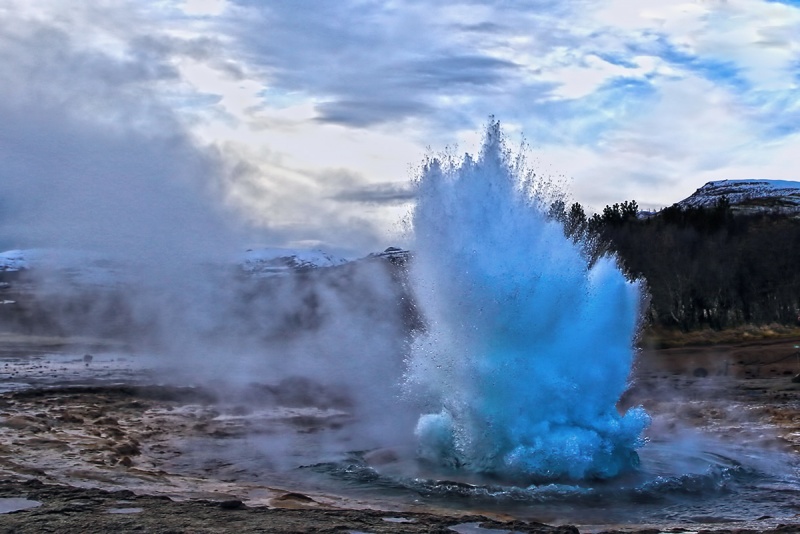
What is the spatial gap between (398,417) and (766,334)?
2822 centimetres

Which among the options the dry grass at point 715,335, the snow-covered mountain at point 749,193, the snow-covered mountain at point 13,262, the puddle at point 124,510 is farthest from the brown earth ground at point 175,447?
the snow-covered mountain at point 749,193

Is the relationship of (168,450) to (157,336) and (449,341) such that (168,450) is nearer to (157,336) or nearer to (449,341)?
(449,341)

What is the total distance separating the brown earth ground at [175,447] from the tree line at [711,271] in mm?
13213

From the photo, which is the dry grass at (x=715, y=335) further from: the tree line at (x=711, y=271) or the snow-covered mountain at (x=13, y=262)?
the snow-covered mountain at (x=13, y=262)

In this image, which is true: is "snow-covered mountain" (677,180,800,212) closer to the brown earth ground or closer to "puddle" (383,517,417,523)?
the brown earth ground

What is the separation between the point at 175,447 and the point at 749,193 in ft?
411

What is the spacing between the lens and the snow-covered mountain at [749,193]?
103m

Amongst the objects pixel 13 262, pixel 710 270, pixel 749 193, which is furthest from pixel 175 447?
pixel 749 193

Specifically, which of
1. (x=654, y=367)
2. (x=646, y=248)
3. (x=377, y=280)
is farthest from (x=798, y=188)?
(x=377, y=280)

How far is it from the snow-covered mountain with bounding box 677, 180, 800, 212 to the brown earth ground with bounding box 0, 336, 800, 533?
78.7m

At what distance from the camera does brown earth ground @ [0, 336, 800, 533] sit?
7863mm

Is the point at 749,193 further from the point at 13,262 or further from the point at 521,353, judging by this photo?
the point at 521,353

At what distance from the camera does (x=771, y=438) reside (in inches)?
601

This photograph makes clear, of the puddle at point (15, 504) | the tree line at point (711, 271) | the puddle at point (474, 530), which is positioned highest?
the tree line at point (711, 271)
